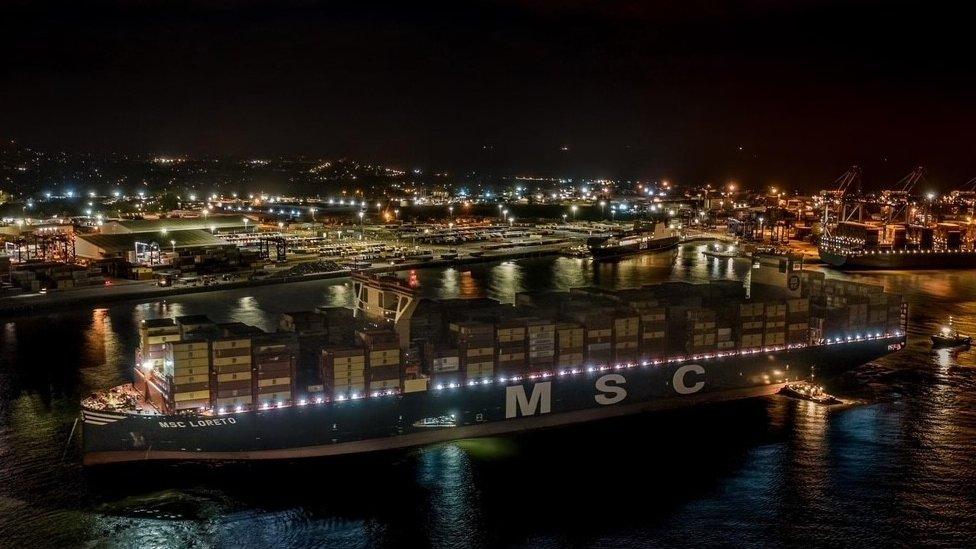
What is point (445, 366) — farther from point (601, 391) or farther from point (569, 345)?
point (601, 391)

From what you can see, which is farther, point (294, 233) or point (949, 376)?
point (294, 233)

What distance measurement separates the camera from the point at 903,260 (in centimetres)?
4853

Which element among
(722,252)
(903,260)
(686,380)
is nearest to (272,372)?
(686,380)

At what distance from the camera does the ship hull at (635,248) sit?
177 feet

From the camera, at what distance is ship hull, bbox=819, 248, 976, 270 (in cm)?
4816

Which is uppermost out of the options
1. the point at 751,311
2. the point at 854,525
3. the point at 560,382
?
the point at 751,311

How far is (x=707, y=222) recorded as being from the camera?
8019 cm

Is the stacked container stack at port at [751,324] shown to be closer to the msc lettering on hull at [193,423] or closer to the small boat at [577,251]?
the msc lettering on hull at [193,423]

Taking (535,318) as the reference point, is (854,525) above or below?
below

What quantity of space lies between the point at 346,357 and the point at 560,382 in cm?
471

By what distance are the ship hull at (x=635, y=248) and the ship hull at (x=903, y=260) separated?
43.4 feet

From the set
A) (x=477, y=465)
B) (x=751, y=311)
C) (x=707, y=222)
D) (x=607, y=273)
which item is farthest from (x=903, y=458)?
(x=707, y=222)

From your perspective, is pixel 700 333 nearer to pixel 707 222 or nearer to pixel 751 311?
pixel 751 311

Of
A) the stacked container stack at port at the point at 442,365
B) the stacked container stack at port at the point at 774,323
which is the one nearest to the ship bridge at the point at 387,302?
the stacked container stack at port at the point at 442,365
